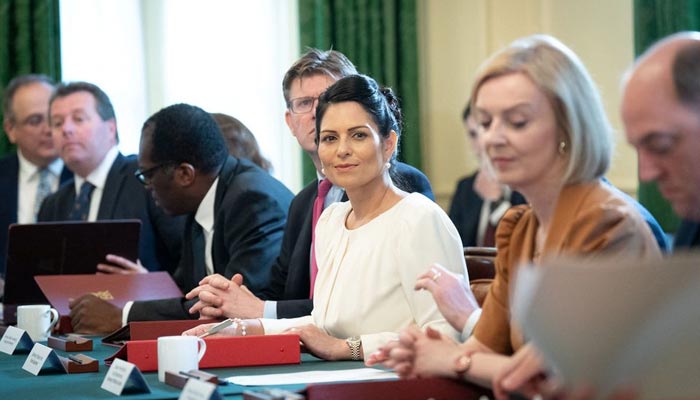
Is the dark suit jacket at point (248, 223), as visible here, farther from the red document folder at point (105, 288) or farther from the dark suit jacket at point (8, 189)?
the dark suit jacket at point (8, 189)

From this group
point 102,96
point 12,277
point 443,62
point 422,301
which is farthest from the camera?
point 443,62

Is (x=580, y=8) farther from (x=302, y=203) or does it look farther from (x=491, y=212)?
(x=302, y=203)

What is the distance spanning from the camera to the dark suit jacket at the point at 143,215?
5.11 metres

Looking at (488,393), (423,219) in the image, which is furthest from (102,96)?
(488,393)

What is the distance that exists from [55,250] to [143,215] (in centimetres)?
91

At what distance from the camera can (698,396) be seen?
1359 mm

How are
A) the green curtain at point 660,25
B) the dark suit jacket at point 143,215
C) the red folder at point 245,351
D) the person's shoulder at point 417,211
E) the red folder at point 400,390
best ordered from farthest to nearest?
1. the green curtain at point 660,25
2. the dark suit jacket at point 143,215
3. the person's shoulder at point 417,211
4. the red folder at point 245,351
5. the red folder at point 400,390

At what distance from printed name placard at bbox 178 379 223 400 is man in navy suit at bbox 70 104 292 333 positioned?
77.9 inches

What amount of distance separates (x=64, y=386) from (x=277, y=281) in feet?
4.95

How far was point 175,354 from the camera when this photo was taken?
2.54m

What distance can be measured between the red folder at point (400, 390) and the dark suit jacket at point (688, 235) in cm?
→ 43

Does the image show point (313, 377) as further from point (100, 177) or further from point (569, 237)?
point (100, 177)

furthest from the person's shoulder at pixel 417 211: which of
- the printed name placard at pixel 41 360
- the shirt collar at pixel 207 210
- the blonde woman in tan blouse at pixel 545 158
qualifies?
the shirt collar at pixel 207 210

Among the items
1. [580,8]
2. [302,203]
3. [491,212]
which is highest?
[580,8]
